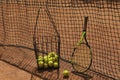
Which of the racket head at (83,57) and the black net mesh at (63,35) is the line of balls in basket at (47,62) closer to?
the black net mesh at (63,35)

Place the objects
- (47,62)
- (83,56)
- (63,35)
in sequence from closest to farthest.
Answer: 1. (83,56)
2. (47,62)
3. (63,35)

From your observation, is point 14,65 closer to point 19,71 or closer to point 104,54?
point 19,71

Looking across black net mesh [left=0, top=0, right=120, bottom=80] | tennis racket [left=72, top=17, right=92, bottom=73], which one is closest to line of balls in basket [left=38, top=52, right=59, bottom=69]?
black net mesh [left=0, top=0, right=120, bottom=80]

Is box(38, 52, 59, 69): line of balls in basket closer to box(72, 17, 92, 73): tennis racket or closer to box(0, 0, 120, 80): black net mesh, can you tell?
box(0, 0, 120, 80): black net mesh

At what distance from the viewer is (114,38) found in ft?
22.7

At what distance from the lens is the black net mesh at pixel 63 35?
18.0 feet

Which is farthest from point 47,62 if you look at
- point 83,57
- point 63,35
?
point 63,35

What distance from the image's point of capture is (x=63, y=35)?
7.27 metres

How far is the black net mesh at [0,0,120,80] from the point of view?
18.0 ft

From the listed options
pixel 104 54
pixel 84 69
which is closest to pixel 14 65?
pixel 84 69

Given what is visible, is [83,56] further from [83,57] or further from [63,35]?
[63,35]

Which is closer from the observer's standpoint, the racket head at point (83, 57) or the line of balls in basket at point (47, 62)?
the racket head at point (83, 57)

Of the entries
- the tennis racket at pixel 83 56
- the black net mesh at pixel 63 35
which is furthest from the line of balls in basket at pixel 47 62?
the tennis racket at pixel 83 56

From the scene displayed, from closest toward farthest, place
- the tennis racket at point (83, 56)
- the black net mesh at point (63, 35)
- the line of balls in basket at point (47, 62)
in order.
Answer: the tennis racket at point (83, 56) → the line of balls in basket at point (47, 62) → the black net mesh at point (63, 35)
